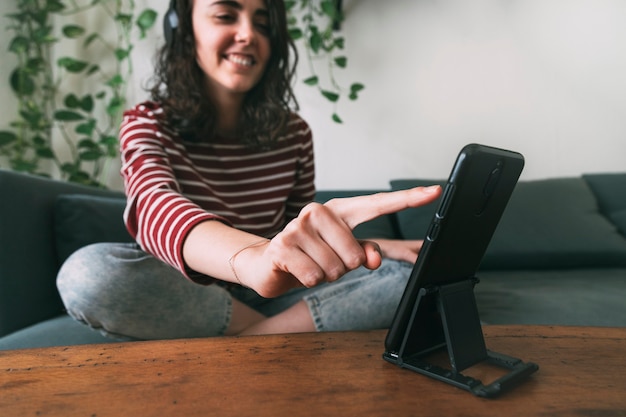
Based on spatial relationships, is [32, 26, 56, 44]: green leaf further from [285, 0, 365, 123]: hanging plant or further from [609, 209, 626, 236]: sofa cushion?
[609, 209, 626, 236]: sofa cushion

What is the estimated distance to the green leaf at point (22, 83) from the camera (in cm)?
197

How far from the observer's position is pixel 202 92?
1.16 metres

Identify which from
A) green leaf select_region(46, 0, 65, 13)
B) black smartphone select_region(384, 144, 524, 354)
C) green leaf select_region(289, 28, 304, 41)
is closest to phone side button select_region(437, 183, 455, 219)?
black smartphone select_region(384, 144, 524, 354)

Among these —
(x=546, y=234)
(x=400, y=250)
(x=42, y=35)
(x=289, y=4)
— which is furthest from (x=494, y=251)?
(x=42, y=35)

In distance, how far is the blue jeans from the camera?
883 mm

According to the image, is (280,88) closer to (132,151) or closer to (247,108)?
(247,108)

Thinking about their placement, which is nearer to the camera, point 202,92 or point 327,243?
point 327,243

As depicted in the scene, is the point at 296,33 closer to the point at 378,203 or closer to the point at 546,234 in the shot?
the point at 546,234

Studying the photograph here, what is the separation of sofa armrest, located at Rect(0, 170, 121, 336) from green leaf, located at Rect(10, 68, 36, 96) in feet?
3.17

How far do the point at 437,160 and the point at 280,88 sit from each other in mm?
1062

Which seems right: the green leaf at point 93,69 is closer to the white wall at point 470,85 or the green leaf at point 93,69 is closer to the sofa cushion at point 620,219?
the white wall at point 470,85

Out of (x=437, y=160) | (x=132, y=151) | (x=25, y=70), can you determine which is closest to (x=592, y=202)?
(x=437, y=160)

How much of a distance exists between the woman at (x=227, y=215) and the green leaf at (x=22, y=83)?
101 cm

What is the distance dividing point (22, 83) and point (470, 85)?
5.74ft
